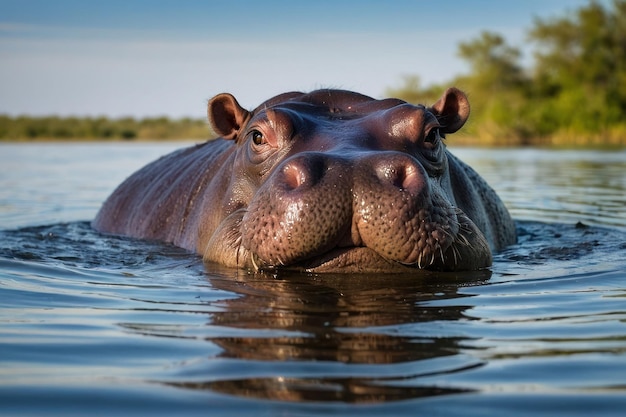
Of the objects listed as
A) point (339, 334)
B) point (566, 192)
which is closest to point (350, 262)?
point (339, 334)

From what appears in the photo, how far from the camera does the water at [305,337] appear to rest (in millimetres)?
2625

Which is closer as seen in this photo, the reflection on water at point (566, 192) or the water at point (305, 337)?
the water at point (305, 337)

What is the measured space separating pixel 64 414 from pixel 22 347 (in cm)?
89

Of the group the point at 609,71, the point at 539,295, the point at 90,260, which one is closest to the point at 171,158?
the point at 90,260

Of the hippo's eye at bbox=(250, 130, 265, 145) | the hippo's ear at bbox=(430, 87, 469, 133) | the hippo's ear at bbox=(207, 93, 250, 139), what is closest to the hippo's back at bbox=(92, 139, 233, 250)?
the hippo's ear at bbox=(207, 93, 250, 139)

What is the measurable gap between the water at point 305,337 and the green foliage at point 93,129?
41197mm

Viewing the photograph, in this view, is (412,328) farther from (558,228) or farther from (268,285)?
(558,228)

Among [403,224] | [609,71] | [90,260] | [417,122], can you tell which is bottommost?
[90,260]

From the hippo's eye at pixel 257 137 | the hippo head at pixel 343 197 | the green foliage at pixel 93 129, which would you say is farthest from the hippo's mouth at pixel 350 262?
the green foliage at pixel 93 129

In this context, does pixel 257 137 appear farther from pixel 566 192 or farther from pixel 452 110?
pixel 566 192

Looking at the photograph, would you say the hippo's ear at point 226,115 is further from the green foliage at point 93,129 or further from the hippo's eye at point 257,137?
the green foliage at point 93,129

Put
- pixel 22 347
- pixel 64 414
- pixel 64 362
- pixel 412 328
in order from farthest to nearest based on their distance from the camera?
pixel 412 328, pixel 22 347, pixel 64 362, pixel 64 414

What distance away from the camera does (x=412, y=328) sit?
360 centimetres

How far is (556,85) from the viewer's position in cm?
6231
